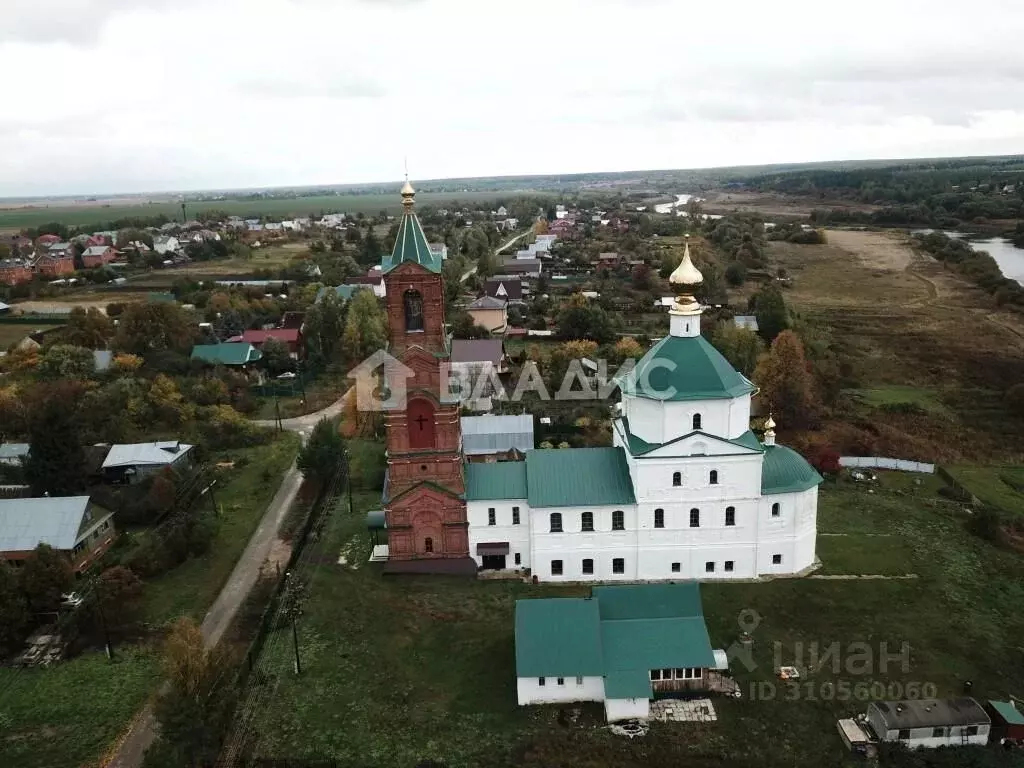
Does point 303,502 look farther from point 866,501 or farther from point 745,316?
point 745,316

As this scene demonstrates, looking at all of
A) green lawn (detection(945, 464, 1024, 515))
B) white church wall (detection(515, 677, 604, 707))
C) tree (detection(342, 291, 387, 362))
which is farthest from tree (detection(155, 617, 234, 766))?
tree (detection(342, 291, 387, 362))

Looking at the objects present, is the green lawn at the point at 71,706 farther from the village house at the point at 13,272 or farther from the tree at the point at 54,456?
the village house at the point at 13,272

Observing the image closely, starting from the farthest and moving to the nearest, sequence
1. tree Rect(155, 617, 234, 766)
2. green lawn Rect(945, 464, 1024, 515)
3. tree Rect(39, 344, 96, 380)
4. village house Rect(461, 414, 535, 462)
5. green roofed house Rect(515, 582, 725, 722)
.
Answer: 1. tree Rect(39, 344, 96, 380)
2. village house Rect(461, 414, 535, 462)
3. green lawn Rect(945, 464, 1024, 515)
4. green roofed house Rect(515, 582, 725, 722)
5. tree Rect(155, 617, 234, 766)

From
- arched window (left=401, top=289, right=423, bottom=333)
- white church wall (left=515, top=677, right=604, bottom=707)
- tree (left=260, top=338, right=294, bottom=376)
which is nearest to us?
white church wall (left=515, top=677, right=604, bottom=707)

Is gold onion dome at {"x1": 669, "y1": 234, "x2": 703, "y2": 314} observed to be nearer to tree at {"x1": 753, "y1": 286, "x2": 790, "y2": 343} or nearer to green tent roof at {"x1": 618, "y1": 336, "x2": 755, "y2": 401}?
green tent roof at {"x1": 618, "y1": 336, "x2": 755, "y2": 401}

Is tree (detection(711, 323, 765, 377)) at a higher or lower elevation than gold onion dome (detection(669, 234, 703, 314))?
lower

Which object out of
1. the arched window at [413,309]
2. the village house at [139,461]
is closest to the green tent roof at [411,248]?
the arched window at [413,309]
